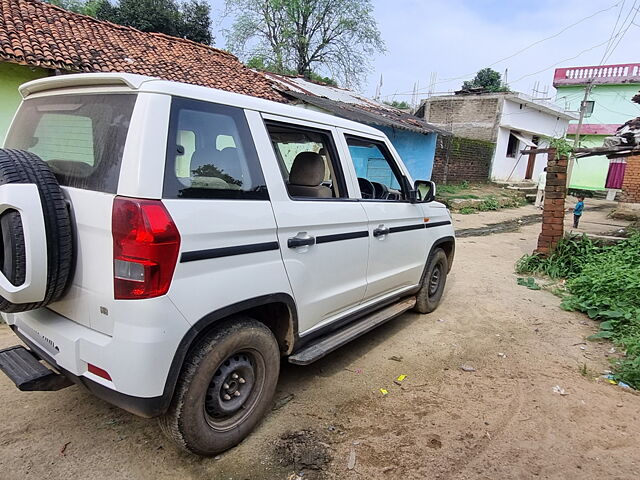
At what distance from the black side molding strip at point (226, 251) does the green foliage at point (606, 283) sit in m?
3.26

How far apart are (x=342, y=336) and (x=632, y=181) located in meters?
13.9

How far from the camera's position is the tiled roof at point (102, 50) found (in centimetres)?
718

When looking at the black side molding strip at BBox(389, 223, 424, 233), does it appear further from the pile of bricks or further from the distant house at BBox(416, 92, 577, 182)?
the distant house at BBox(416, 92, 577, 182)

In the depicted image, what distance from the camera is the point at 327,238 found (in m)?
2.65

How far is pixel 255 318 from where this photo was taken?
2.47 meters

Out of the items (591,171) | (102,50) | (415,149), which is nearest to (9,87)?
(102,50)

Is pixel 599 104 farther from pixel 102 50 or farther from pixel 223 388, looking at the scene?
pixel 223 388

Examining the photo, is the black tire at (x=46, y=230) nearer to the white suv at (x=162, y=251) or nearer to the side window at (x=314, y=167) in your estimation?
the white suv at (x=162, y=251)

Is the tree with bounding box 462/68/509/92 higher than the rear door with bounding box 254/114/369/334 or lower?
higher

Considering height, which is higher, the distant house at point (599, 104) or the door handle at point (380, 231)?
the distant house at point (599, 104)

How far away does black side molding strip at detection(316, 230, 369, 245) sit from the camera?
260 cm

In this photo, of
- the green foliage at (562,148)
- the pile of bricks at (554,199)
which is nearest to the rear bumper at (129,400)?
the pile of bricks at (554,199)

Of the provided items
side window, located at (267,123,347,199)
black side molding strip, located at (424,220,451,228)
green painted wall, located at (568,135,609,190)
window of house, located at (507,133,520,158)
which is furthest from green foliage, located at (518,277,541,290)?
green painted wall, located at (568,135,609,190)

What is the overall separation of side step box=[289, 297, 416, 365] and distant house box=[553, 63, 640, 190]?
24.9 m
